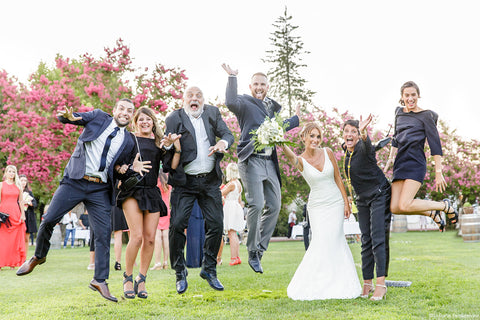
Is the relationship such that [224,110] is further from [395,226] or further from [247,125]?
[247,125]

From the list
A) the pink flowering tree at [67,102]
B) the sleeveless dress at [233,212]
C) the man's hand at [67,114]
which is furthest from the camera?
the pink flowering tree at [67,102]

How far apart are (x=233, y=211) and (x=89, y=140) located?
6990mm

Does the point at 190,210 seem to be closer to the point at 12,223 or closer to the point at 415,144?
the point at 415,144

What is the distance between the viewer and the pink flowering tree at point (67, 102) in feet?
68.8

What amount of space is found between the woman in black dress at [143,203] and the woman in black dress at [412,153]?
283 cm

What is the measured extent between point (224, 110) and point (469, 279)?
2184 cm

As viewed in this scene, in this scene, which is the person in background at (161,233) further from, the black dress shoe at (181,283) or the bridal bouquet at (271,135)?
the bridal bouquet at (271,135)

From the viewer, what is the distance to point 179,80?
22.2 m

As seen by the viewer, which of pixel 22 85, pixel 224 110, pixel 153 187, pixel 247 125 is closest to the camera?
pixel 153 187

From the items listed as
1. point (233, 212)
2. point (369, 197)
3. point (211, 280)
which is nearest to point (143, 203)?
point (211, 280)

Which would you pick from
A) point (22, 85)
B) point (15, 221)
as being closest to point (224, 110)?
point (22, 85)

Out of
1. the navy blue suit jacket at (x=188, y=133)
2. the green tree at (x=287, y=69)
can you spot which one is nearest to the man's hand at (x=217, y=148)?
the navy blue suit jacket at (x=188, y=133)

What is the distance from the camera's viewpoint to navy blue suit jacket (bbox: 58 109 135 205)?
5.81m

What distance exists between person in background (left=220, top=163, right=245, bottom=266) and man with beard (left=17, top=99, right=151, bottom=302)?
18.9ft
